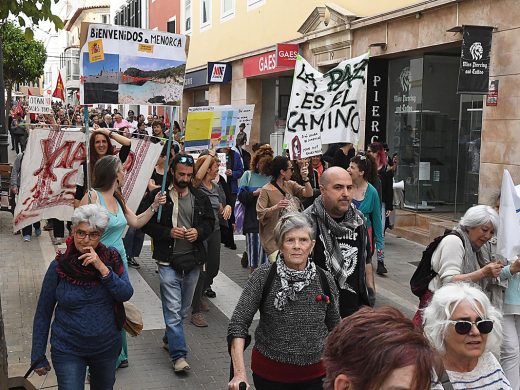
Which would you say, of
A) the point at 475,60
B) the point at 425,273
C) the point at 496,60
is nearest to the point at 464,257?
the point at 425,273

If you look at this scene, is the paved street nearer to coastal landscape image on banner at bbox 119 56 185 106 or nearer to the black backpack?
the black backpack

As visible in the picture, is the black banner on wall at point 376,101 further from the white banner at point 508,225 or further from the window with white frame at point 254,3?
the white banner at point 508,225

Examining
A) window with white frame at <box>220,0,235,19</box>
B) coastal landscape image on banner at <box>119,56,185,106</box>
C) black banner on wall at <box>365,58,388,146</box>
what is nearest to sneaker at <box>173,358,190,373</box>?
coastal landscape image on banner at <box>119,56,185,106</box>

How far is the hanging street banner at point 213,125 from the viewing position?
10.0m

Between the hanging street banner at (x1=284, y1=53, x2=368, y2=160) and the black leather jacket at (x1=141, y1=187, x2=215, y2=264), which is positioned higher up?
the hanging street banner at (x1=284, y1=53, x2=368, y2=160)

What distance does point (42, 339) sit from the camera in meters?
3.94

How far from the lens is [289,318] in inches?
137

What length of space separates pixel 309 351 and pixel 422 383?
163 centimetres

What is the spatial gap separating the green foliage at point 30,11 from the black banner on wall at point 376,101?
9.49 meters

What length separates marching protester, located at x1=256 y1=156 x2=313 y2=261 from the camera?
271 inches

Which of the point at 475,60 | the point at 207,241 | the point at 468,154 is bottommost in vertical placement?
the point at 207,241

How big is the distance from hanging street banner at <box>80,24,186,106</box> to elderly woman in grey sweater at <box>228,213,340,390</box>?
3261 millimetres

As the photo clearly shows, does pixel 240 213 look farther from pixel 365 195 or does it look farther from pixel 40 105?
pixel 40 105

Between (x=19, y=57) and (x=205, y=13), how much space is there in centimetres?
1768
